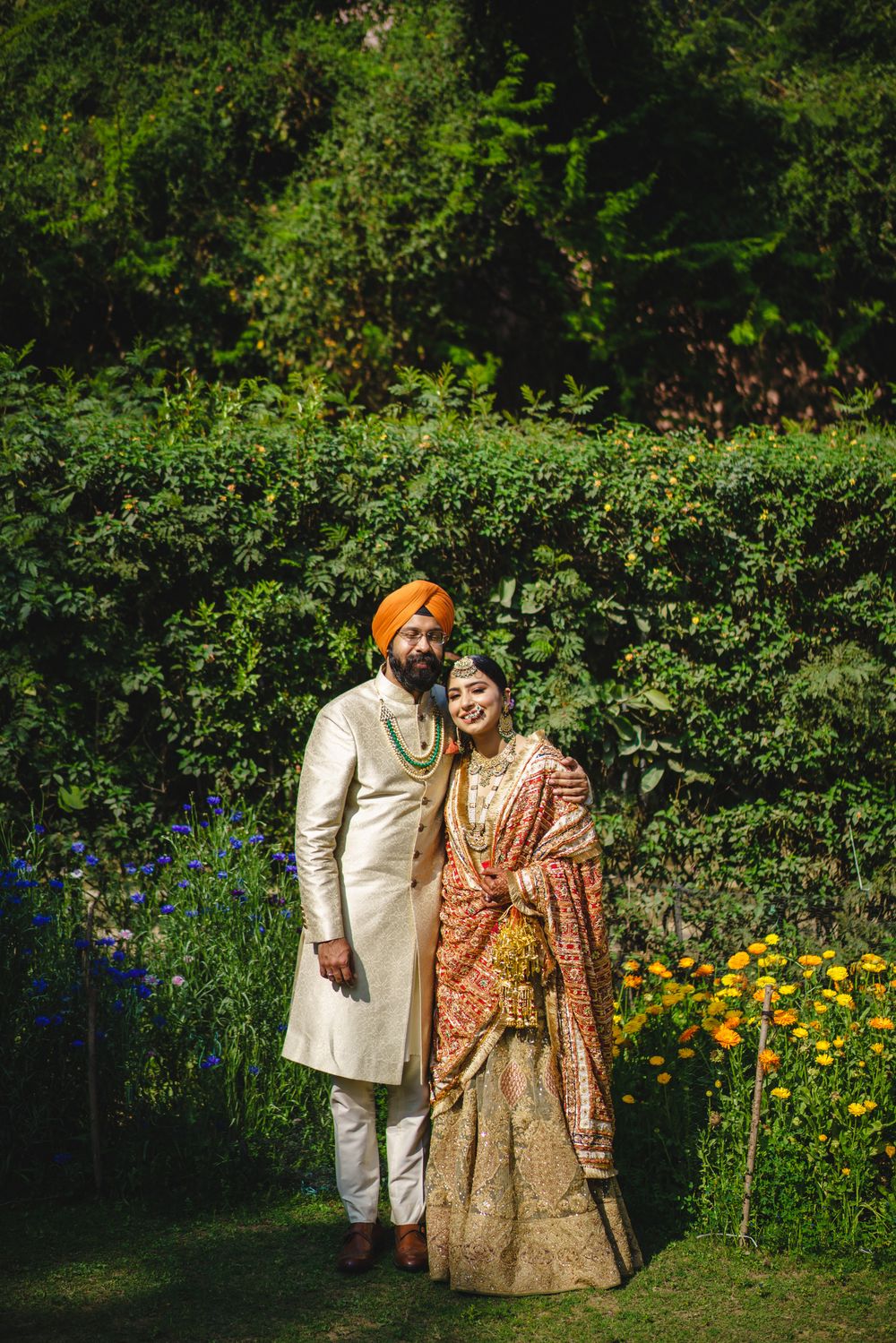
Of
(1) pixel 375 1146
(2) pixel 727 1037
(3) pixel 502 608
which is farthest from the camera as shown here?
(3) pixel 502 608

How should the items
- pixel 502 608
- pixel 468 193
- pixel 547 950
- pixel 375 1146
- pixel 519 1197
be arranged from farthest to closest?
pixel 468 193
pixel 502 608
pixel 375 1146
pixel 547 950
pixel 519 1197

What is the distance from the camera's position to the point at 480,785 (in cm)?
358

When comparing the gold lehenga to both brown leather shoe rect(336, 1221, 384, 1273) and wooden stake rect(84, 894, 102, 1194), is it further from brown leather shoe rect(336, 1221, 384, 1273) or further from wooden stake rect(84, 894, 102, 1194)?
wooden stake rect(84, 894, 102, 1194)

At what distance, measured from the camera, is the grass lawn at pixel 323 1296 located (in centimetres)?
319

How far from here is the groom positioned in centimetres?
350

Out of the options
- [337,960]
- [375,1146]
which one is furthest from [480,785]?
[375,1146]

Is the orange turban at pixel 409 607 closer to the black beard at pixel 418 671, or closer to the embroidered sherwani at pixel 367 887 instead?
the black beard at pixel 418 671

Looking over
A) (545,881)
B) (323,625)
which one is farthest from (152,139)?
(545,881)

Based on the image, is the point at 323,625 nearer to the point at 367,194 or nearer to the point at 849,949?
the point at 849,949

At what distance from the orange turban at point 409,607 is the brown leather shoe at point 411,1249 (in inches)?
68.7

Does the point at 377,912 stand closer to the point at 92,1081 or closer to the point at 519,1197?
the point at 519,1197

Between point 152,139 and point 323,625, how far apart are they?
477 cm

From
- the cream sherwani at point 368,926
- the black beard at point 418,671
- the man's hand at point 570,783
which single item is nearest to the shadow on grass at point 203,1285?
the cream sherwani at point 368,926

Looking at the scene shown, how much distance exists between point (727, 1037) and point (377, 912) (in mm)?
1236
